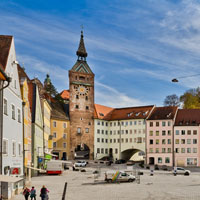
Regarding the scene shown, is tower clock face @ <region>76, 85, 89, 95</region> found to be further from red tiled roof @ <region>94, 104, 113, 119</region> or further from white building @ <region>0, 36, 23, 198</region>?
white building @ <region>0, 36, 23, 198</region>

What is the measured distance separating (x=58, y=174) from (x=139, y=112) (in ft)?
160

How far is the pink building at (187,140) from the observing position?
92250 millimetres

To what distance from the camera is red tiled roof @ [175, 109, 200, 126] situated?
93188mm

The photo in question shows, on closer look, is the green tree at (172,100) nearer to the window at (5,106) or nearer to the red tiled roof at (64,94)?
the red tiled roof at (64,94)

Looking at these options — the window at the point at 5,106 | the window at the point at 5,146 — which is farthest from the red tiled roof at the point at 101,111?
the window at the point at 5,146

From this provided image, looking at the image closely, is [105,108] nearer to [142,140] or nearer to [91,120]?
[91,120]

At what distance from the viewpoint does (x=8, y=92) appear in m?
27.8

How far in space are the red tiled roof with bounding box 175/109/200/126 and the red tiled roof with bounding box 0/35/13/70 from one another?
71283 mm

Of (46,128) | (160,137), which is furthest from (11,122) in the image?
(160,137)

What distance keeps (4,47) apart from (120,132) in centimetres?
7849

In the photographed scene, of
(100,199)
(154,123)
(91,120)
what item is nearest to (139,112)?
(154,123)

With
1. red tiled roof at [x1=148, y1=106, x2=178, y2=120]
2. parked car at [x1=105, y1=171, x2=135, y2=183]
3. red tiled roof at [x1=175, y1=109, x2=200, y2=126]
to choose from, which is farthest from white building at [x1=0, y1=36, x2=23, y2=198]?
red tiled roof at [x1=148, y1=106, x2=178, y2=120]

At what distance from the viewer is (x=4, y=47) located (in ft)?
93.3

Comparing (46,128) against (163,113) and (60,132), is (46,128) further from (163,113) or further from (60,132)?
(163,113)
